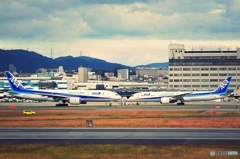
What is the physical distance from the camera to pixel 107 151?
44562 mm

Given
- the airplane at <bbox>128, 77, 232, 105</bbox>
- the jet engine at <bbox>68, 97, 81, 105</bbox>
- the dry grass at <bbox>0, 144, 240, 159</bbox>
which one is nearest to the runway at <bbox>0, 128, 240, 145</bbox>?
the dry grass at <bbox>0, 144, 240, 159</bbox>

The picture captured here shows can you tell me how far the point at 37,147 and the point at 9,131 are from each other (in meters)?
15.8

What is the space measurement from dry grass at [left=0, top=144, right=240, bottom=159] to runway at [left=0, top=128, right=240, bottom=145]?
306 cm

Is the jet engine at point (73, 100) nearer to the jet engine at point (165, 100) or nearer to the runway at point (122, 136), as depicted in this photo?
the jet engine at point (165, 100)

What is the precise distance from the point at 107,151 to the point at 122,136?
36.8 ft

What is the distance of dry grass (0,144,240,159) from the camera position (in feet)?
138

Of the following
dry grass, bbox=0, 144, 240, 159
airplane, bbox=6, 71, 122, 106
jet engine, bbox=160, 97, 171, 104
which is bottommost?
dry grass, bbox=0, 144, 240, 159

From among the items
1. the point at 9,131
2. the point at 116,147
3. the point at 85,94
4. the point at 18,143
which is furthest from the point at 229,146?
the point at 85,94

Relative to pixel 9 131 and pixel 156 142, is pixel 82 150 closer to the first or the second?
pixel 156 142

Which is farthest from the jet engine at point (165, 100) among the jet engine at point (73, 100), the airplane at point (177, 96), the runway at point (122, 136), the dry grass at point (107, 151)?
the dry grass at point (107, 151)

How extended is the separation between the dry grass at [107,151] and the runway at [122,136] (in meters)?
3.06

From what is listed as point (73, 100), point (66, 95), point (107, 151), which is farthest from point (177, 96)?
point (107, 151)

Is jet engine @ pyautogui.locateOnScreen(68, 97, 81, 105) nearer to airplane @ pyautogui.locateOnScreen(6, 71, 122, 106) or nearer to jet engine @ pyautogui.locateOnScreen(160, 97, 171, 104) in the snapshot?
airplane @ pyautogui.locateOnScreen(6, 71, 122, 106)

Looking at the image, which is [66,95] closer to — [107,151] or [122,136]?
[122,136]
